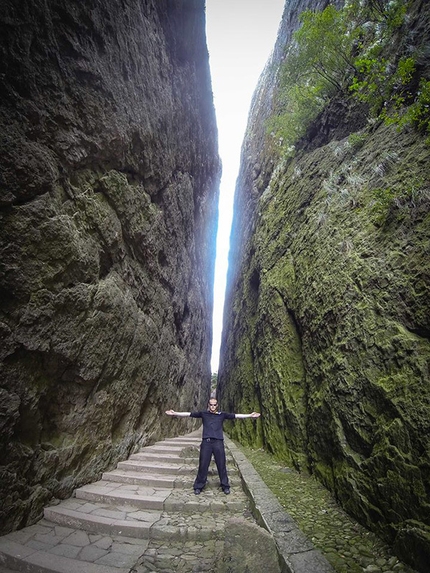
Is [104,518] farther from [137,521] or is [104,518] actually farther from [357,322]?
[357,322]

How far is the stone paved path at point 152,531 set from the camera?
10.7ft

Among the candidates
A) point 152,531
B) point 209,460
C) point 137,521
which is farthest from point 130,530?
point 209,460

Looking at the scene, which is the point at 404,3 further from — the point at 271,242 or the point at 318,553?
the point at 318,553

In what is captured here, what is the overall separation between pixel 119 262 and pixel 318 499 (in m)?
5.85

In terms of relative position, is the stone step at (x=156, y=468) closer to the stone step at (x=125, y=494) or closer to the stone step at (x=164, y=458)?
the stone step at (x=164, y=458)

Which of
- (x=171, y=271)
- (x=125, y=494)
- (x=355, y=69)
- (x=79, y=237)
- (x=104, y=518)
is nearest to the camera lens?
(x=104, y=518)

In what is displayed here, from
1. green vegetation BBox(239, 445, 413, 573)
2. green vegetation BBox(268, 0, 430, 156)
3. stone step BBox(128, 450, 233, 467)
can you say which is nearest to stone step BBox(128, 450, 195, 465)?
stone step BBox(128, 450, 233, 467)

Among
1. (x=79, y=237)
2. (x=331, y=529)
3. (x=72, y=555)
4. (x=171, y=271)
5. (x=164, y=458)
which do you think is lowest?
(x=72, y=555)

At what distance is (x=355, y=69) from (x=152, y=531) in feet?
36.3

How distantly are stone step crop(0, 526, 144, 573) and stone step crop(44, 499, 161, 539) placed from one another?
134 millimetres

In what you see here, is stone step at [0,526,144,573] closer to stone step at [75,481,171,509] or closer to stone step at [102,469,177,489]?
stone step at [75,481,171,509]

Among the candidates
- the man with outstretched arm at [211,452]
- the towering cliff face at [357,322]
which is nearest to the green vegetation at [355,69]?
the towering cliff face at [357,322]

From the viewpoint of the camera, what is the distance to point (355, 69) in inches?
318

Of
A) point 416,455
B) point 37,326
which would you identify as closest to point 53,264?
point 37,326
